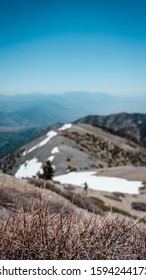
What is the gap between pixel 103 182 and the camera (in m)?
50.2

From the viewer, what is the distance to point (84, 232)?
12.6 feet

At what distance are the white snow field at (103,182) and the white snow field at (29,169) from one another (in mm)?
17677

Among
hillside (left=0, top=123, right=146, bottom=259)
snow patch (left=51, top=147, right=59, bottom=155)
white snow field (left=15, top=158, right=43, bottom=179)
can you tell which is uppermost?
hillside (left=0, top=123, right=146, bottom=259)

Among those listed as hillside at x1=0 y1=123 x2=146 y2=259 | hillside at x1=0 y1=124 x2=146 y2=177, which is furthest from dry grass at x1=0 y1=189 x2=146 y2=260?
hillside at x1=0 y1=124 x2=146 y2=177

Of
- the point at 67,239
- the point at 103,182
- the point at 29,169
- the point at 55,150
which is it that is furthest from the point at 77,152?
the point at 67,239

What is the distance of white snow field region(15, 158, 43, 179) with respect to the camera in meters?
74.2

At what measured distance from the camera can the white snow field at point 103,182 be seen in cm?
4622

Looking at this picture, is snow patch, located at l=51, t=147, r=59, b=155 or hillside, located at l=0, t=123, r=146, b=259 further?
snow patch, located at l=51, t=147, r=59, b=155

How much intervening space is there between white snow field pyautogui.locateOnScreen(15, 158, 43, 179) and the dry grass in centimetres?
6881

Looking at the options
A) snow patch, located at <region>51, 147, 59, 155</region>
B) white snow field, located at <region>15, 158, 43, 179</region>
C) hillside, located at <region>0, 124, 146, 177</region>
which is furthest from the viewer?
snow patch, located at <region>51, 147, 59, 155</region>

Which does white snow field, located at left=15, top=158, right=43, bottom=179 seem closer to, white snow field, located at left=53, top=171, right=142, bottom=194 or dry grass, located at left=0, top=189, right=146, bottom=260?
white snow field, located at left=53, top=171, right=142, bottom=194

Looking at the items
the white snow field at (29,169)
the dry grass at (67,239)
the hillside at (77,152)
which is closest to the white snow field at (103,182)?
the hillside at (77,152)

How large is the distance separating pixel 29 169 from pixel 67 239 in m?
75.6
